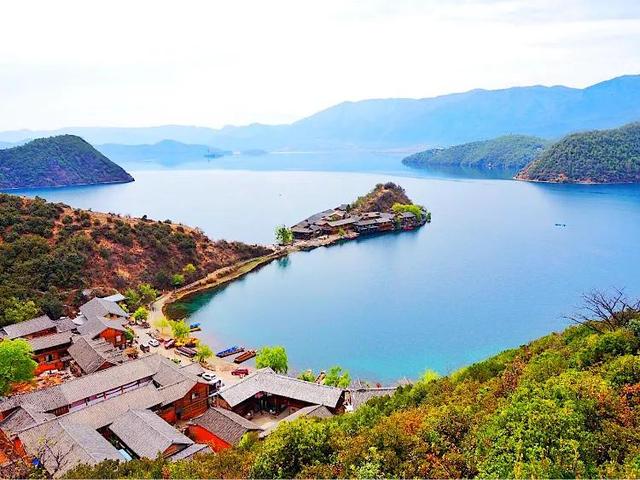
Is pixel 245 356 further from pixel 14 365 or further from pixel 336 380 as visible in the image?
pixel 14 365

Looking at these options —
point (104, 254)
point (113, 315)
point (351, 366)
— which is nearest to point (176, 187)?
point (104, 254)

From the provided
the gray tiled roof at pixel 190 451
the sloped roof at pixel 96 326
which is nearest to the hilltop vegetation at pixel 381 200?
the sloped roof at pixel 96 326

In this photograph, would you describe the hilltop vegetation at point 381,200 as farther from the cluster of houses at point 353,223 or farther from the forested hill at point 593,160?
the forested hill at point 593,160

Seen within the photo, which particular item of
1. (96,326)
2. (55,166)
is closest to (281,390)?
(96,326)

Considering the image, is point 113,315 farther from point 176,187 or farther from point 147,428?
point 176,187

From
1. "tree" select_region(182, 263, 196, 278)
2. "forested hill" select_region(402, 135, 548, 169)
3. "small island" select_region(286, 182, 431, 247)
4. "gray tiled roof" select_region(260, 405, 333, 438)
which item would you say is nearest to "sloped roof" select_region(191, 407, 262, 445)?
"gray tiled roof" select_region(260, 405, 333, 438)
